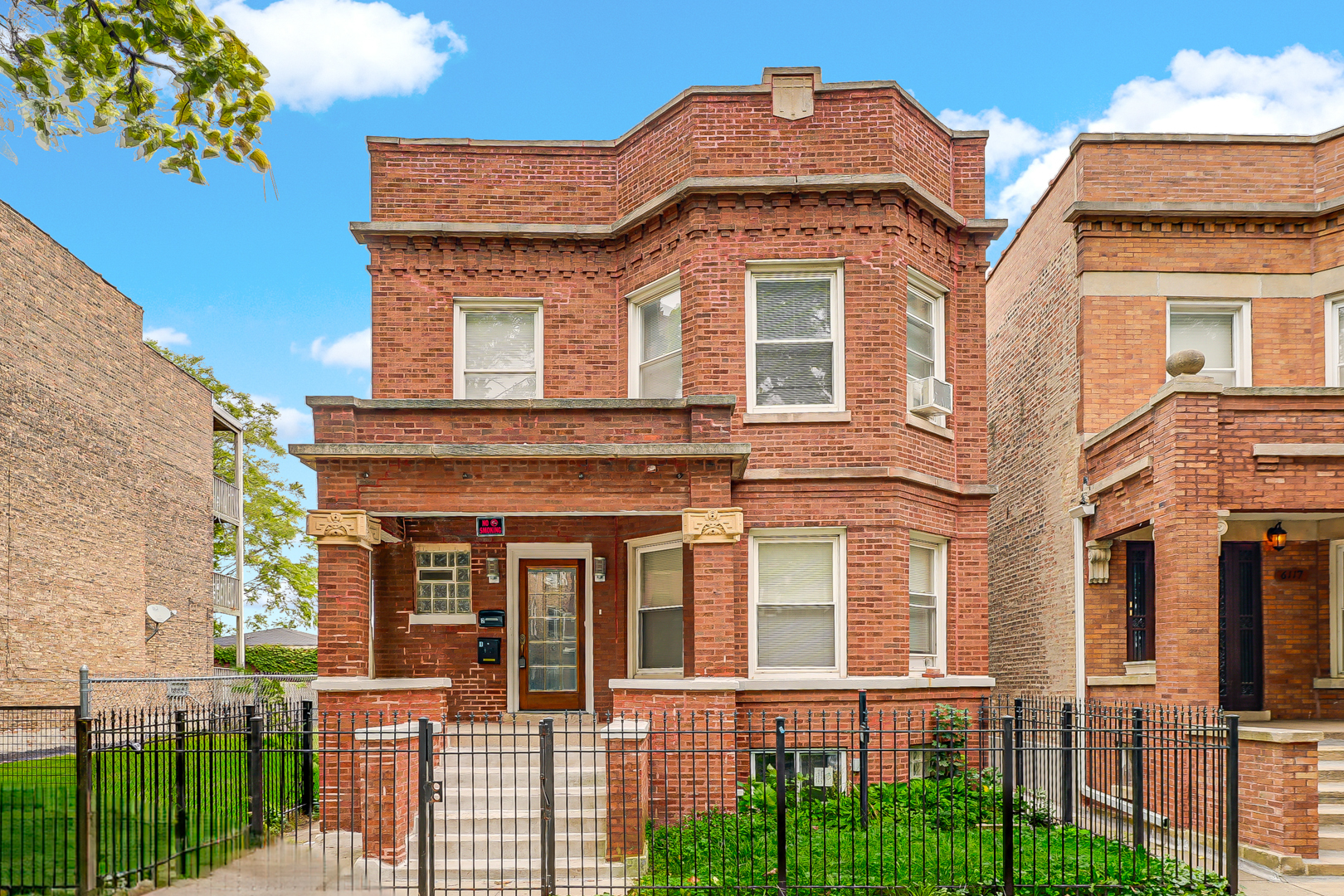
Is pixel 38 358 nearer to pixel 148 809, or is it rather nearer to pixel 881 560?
pixel 148 809

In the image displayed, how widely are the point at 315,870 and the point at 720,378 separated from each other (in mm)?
7341

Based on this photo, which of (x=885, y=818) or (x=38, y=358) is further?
(x=38, y=358)

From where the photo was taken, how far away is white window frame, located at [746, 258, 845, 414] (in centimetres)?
A: 1434

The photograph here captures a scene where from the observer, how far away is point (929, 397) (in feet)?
48.5

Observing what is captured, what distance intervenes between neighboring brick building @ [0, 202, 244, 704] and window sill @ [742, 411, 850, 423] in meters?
15.7

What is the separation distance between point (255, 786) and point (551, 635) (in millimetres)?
5014

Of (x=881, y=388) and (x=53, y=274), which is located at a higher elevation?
(x=53, y=274)

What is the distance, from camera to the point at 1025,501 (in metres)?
18.2

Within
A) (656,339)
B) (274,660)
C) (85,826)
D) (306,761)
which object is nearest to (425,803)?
(85,826)

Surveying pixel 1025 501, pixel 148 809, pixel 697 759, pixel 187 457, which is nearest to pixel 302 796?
pixel 148 809

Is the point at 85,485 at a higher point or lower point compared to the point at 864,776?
higher

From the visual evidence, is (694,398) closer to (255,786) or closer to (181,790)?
(255,786)

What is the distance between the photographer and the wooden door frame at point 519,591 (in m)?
15.1

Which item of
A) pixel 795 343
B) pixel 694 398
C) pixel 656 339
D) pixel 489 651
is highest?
pixel 656 339
